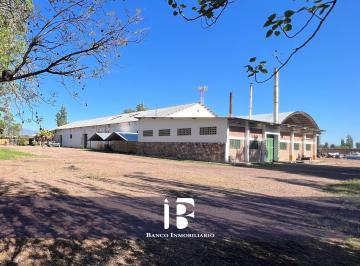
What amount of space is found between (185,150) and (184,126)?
8.19ft

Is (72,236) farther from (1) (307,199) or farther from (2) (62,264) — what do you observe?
(1) (307,199)

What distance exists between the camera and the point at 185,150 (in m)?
40.0

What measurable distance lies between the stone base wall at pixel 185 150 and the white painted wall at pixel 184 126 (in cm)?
45

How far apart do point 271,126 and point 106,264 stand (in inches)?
1494

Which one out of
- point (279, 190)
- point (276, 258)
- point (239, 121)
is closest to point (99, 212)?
point (276, 258)

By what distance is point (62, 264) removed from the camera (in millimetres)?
5250

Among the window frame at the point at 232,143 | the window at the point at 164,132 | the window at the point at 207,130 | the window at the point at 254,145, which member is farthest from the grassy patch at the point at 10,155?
the window at the point at 254,145

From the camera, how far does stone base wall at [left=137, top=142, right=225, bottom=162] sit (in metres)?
36.5

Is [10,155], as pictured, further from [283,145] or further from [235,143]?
[283,145]

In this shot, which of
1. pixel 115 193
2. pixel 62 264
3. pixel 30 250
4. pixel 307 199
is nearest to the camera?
pixel 62 264

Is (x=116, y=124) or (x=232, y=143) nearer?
(x=232, y=143)

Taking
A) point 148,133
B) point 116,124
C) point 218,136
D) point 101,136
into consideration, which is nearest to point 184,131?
point 218,136

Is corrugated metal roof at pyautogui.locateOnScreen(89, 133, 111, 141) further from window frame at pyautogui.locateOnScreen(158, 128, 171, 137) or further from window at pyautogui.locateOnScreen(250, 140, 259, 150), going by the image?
window at pyautogui.locateOnScreen(250, 140, 259, 150)

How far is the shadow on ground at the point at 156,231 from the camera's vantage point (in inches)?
224
